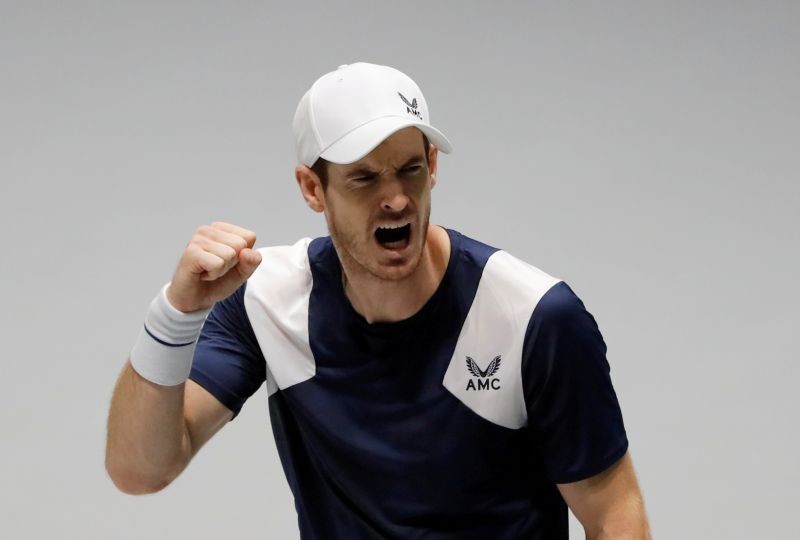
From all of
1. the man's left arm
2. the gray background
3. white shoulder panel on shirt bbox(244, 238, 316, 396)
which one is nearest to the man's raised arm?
white shoulder panel on shirt bbox(244, 238, 316, 396)

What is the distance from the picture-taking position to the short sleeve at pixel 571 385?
1.50 meters

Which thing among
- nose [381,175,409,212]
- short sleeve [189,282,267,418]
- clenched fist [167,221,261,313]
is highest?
nose [381,175,409,212]

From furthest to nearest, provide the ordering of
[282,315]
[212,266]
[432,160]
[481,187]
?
[481,187]
[282,315]
[432,160]
[212,266]

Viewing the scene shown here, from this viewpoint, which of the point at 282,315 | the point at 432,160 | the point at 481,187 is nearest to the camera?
the point at 432,160

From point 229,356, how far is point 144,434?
0.17 metres

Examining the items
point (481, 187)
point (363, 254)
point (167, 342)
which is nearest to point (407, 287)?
point (363, 254)

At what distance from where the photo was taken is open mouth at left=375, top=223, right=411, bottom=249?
59.8 inches

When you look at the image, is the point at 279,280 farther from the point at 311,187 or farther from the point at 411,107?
the point at 411,107

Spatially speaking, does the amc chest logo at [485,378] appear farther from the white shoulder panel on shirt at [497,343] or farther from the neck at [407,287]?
the neck at [407,287]

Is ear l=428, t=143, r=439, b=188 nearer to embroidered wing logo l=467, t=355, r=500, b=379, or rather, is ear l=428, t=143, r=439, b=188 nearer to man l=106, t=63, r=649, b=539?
man l=106, t=63, r=649, b=539

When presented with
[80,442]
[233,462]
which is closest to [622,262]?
[233,462]

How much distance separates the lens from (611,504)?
153 cm

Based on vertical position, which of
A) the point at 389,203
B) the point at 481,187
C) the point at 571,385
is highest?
the point at 481,187

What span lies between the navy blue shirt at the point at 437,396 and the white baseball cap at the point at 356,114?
19cm
